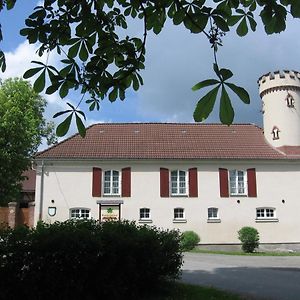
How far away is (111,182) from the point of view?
3180cm

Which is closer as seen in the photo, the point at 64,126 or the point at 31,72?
the point at 64,126

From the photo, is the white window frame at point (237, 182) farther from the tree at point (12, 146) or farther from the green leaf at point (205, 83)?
the green leaf at point (205, 83)

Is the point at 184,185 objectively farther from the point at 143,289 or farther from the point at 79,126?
the point at 79,126

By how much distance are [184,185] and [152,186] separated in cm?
218

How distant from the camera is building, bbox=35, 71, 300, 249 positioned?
103ft

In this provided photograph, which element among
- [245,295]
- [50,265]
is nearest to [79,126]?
[50,265]

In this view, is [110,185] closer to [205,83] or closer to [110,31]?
[110,31]

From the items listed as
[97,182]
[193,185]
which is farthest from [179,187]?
[97,182]

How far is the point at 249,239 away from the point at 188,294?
20.4 metres

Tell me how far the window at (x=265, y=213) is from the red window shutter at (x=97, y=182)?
1066 cm

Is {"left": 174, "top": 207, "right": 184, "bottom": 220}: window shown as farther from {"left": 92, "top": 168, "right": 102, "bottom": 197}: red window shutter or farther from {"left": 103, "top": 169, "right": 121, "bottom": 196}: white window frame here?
{"left": 92, "top": 168, "right": 102, "bottom": 197}: red window shutter

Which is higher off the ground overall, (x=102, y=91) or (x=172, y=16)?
(x=172, y=16)

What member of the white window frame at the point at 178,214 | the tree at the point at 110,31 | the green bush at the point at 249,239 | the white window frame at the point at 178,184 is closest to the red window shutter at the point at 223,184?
the white window frame at the point at 178,184

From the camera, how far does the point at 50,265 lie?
318 inches
